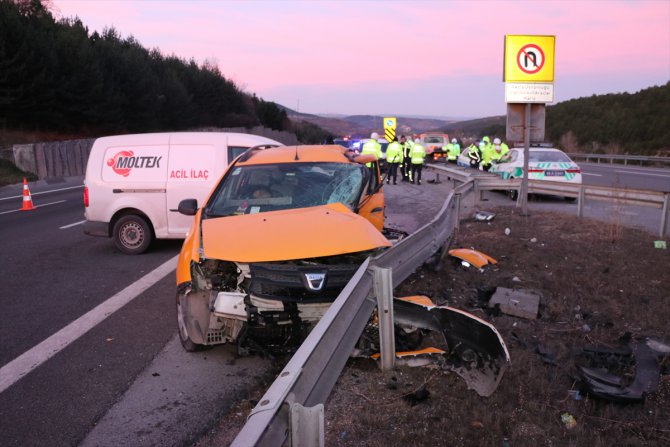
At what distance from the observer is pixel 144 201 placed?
9492mm

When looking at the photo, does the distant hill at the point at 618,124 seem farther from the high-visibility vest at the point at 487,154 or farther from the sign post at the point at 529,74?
the sign post at the point at 529,74

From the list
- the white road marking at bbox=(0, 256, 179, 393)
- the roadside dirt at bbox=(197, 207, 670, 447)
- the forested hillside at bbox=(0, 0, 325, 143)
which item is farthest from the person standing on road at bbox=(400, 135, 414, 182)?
the forested hillside at bbox=(0, 0, 325, 143)

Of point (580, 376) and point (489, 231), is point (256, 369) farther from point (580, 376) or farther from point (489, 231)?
point (489, 231)

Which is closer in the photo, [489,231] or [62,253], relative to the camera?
[62,253]

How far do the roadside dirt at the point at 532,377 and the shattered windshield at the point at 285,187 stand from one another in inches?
50.8

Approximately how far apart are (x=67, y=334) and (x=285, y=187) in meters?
2.58

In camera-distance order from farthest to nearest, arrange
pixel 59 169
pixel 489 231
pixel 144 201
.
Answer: pixel 59 169, pixel 489 231, pixel 144 201

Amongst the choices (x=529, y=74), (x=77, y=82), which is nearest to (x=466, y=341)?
(x=529, y=74)

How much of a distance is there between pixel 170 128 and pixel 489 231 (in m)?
48.8

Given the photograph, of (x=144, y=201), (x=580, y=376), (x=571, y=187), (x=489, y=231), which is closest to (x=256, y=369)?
(x=580, y=376)

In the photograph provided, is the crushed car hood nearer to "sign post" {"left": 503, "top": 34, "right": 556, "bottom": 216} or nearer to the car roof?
the car roof

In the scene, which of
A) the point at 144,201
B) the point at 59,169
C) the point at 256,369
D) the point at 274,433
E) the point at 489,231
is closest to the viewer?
the point at 274,433

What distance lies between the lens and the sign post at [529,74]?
11.8 m

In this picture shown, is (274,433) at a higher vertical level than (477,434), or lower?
higher
